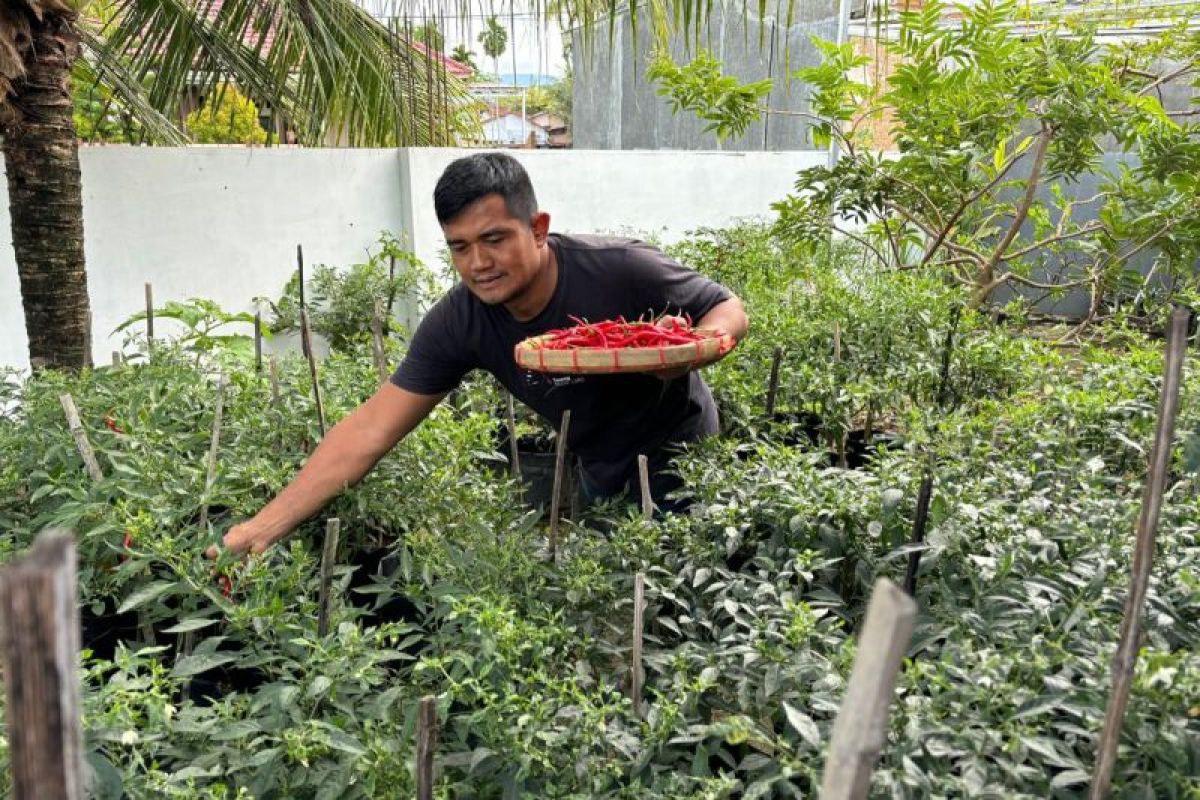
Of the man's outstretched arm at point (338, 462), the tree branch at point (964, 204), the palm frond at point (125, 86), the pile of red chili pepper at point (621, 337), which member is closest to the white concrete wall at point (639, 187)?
the palm frond at point (125, 86)

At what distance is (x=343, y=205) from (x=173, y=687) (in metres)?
5.62

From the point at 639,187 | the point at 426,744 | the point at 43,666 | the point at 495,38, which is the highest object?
the point at 495,38

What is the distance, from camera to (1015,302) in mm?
4246

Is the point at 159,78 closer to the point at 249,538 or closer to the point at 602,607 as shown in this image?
the point at 249,538

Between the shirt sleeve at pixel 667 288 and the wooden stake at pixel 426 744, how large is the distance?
175cm

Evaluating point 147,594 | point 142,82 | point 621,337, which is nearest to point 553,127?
point 142,82

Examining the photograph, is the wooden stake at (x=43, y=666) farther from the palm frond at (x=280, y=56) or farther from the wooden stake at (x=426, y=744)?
the palm frond at (x=280, y=56)

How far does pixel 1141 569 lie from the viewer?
3.43 feet

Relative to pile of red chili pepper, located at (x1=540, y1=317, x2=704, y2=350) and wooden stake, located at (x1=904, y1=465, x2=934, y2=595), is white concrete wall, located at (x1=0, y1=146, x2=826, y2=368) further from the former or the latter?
wooden stake, located at (x1=904, y1=465, x2=934, y2=595)

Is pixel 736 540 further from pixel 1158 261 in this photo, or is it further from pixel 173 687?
pixel 1158 261

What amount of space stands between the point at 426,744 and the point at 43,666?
0.63 meters

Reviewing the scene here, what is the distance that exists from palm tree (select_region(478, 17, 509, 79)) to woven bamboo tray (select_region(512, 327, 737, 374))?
1.67 metres

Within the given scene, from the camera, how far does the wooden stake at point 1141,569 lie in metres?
1.03

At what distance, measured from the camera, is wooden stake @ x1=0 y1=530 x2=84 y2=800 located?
1.77 feet
